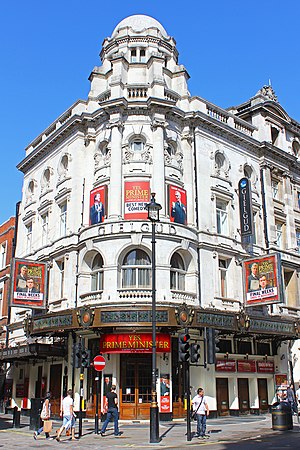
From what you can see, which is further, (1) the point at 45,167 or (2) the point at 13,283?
(1) the point at 45,167

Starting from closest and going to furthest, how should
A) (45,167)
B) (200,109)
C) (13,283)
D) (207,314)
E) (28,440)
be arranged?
1. (28,440)
2. (207,314)
3. (13,283)
4. (200,109)
5. (45,167)

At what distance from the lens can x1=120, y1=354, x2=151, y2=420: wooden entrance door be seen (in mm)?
24797

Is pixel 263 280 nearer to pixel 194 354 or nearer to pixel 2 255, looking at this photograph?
pixel 194 354

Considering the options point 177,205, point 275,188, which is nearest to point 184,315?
point 177,205

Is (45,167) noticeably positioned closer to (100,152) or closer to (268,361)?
(100,152)

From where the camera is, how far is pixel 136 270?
26.4 meters

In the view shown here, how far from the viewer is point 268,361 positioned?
31.5 meters

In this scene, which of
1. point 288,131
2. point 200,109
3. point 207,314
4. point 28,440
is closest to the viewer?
point 28,440

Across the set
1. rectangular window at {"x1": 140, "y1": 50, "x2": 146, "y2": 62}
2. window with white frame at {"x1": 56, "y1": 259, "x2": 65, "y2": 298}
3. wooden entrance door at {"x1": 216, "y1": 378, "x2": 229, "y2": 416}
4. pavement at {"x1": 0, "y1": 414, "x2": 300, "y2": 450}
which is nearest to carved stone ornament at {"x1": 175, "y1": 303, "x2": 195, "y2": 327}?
pavement at {"x1": 0, "y1": 414, "x2": 300, "y2": 450}

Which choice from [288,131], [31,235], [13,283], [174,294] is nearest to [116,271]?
[174,294]

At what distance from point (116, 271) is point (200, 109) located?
11551mm

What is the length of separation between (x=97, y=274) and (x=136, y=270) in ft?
7.81

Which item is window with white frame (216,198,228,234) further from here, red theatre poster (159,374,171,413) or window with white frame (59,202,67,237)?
red theatre poster (159,374,171,413)

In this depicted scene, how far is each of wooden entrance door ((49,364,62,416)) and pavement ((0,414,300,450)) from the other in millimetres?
3859
